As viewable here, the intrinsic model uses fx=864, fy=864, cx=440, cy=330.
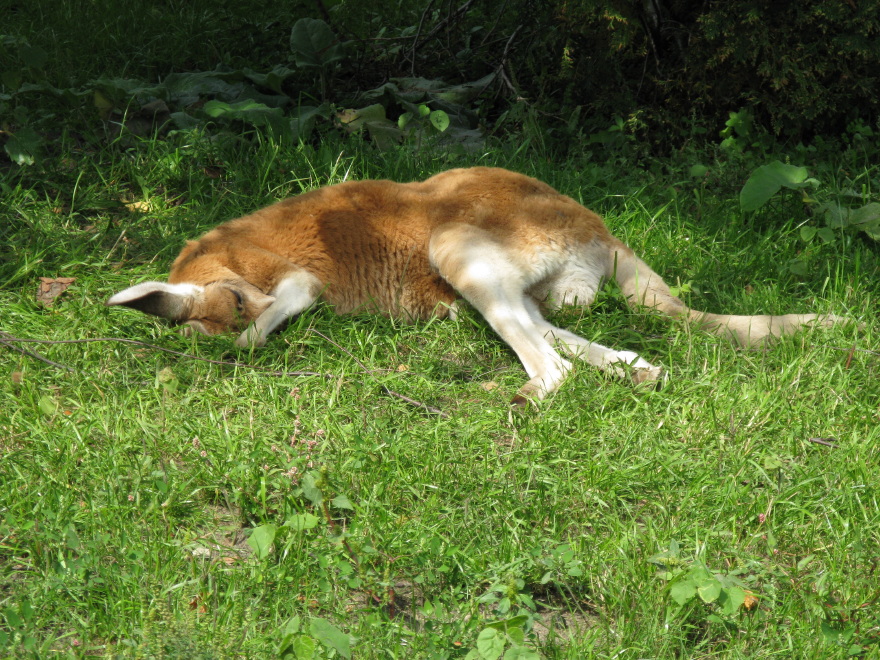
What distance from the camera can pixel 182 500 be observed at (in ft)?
9.77

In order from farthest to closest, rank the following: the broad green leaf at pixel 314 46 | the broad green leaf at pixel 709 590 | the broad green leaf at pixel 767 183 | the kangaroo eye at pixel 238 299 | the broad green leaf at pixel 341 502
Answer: the broad green leaf at pixel 314 46 < the broad green leaf at pixel 767 183 < the kangaroo eye at pixel 238 299 < the broad green leaf at pixel 341 502 < the broad green leaf at pixel 709 590

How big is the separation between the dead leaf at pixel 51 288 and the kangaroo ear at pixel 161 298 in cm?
81

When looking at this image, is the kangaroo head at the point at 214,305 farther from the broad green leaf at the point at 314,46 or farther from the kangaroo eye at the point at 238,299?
the broad green leaf at the point at 314,46

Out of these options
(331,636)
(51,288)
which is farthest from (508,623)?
(51,288)

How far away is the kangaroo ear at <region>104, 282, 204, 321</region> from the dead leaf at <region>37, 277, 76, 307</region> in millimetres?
807

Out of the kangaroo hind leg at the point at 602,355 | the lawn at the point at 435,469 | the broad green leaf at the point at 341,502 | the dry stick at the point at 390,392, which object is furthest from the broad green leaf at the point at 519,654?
the kangaroo hind leg at the point at 602,355

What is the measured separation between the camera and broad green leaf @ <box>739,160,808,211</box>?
4750 mm

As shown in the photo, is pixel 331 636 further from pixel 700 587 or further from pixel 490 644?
pixel 700 587

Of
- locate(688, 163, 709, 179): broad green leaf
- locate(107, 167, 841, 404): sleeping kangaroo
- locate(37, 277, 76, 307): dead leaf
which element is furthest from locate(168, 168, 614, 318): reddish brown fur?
locate(688, 163, 709, 179): broad green leaf

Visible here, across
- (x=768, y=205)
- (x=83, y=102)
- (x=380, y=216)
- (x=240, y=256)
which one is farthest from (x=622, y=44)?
(x=83, y=102)

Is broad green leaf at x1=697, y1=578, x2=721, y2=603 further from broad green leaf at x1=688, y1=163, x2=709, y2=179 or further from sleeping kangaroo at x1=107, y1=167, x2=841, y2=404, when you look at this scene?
broad green leaf at x1=688, y1=163, x2=709, y2=179

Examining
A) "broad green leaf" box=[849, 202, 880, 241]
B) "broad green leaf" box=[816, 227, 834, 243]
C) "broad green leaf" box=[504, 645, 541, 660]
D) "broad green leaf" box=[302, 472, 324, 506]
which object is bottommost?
"broad green leaf" box=[816, 227, 834, 243]

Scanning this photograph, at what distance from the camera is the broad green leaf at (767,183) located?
475 cm

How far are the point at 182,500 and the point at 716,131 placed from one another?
462 cm
